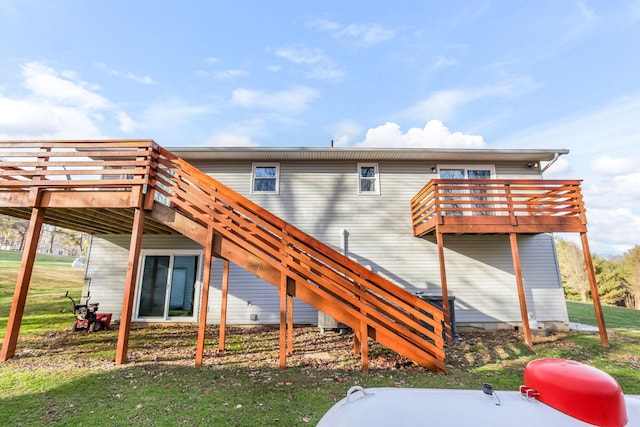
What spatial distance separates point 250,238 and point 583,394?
4473 mm

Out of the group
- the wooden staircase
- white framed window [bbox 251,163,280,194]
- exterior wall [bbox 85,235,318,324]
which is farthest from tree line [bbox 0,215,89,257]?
white framed window [bbox 251,163,280,194]

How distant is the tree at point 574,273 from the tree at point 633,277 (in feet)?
6.50

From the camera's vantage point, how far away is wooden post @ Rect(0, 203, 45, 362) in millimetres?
4723

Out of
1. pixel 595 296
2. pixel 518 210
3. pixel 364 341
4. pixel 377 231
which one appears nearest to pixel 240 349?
pixel 364 341

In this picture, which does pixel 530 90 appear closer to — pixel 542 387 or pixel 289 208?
pixel 289 208

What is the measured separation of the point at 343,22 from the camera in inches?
371

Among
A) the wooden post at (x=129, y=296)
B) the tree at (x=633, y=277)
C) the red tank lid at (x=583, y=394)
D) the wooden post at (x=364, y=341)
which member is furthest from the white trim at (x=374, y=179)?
the tree at (x=633, y=277)

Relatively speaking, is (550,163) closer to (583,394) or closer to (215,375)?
(583,394)

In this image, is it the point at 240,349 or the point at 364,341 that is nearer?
the point at 364,341

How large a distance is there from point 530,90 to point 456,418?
12.6m

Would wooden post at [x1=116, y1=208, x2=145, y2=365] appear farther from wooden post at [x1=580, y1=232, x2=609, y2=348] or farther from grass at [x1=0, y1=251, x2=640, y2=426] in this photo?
wooden post at [x1=580, y1=232, x2=609, y2=348]

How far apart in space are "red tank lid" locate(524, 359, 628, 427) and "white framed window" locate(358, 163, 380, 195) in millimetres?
7072

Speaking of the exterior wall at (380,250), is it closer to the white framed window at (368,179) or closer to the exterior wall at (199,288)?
the exterior wall at (199,288)

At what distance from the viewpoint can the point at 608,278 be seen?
59.7ft
